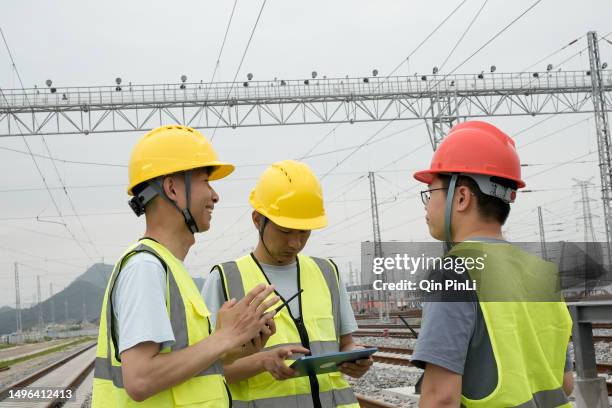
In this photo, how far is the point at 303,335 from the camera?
133 inches

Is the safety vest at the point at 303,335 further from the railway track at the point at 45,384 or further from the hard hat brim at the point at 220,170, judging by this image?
the railway track at the point at 45,384

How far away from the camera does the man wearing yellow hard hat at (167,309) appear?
2.32 meters

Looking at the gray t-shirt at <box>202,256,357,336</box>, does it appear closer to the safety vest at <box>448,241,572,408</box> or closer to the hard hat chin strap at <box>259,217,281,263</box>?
the hard hat chin strap at <box>259,217,281,263</box>

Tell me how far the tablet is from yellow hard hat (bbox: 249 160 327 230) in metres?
0.66

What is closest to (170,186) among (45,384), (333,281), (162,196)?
(162,196)

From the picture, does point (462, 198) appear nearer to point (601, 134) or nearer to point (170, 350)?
point (170, 350)

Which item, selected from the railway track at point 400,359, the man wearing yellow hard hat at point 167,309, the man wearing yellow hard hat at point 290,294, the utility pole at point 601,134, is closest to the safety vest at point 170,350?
the man wearing yellow hard hat at point 167,309

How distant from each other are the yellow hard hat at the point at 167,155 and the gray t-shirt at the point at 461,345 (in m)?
1.06

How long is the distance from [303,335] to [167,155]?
3.52ft

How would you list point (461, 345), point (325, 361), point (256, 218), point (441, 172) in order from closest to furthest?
1. point (461, 345)
2. point (441, 172)
3. point (325, 361)
4. point (256, 218)

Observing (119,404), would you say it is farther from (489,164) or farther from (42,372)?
(42,372)

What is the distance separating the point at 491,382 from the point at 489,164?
700 millimetres

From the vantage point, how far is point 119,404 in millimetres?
2377

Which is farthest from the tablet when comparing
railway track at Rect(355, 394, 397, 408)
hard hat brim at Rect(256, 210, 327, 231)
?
railway track at Rect(355, 394, 397, 408)
